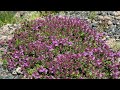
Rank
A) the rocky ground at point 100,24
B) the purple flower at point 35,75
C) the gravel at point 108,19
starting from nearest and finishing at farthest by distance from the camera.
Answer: the purple flower at point 35,75 → the rocky ground at point 100,24 → the gravel at point 108,19

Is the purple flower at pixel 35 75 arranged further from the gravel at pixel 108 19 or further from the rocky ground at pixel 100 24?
the gravel at pixel 108 19

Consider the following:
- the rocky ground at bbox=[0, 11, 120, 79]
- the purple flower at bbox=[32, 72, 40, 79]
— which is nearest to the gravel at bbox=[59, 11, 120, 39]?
the rocky ground at bbox=[0, 11, 120, 79]

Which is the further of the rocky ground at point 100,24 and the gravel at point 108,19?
the gravel at point 108,19

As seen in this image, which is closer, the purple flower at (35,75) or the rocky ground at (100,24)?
the purple flower at (35,75)

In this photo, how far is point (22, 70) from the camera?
27.5 feet

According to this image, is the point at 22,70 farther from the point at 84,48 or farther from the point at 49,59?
the point at 84,48

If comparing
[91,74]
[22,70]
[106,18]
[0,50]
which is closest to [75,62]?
[91,74]

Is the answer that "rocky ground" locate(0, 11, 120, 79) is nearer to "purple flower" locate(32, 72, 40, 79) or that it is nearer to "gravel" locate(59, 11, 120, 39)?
"gravel" locate(59, 11, 120, 39)

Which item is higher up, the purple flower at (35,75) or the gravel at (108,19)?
the gravel at (108,19)

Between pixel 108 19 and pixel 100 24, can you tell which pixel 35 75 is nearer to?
pixel 100 24

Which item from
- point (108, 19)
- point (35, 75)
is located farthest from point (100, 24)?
point (35, 75)

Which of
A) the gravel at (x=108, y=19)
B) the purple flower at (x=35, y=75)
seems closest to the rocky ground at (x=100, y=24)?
the gravel at (x=108, y=19)

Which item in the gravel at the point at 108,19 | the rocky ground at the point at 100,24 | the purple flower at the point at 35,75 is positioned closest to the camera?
the purple flower at the point at 35,75
